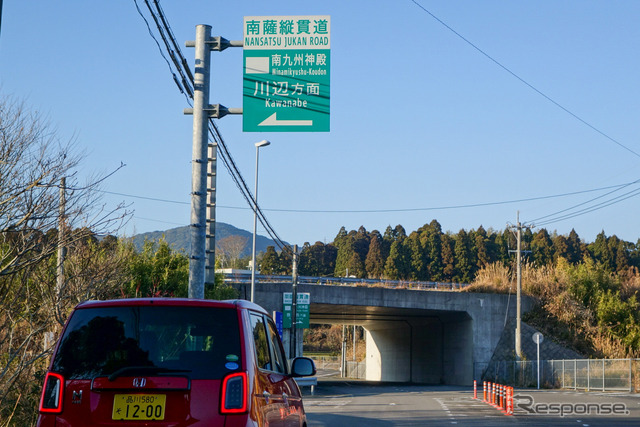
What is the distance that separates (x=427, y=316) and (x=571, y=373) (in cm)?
1280

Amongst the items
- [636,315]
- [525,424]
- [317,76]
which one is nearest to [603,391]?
[636,315]

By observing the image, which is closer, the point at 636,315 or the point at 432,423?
the point at 432,423

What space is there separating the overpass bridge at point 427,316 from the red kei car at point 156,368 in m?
33.4

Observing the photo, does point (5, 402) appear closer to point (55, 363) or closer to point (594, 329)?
point (55, 363)

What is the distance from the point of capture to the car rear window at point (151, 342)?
5426 mm

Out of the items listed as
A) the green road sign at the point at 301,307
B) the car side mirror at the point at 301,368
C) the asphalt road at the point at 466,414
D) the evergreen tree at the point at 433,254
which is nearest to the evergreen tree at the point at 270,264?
the evergreen tree at the point at 433,254

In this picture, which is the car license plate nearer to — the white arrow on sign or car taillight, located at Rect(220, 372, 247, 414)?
car taillight, located at Rect(220, 372, 247, 414)

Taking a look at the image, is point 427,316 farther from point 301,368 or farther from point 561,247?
point 561,247

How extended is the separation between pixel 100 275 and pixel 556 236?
118703mm

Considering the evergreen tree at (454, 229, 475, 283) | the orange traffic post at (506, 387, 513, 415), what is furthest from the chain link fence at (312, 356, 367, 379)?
the orange traffic post at (506, 387, 513, 415)

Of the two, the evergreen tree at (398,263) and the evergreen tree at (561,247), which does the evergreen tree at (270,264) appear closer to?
the evergreen tree at (398,263)

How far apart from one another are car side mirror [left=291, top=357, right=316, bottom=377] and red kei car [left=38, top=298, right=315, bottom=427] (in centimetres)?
138

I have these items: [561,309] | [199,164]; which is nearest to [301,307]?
[561,309]

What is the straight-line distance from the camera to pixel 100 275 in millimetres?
13695
